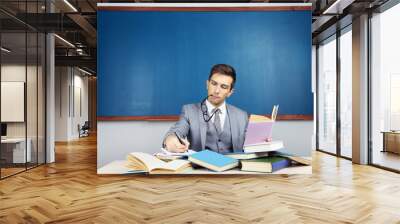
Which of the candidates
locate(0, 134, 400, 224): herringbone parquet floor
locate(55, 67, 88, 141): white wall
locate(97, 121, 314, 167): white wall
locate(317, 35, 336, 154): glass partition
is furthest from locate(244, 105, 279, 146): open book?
locate(55, 67, 88, 141): white wall

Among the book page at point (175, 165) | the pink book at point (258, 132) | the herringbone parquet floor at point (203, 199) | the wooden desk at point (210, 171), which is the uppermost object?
the pink book at point (258, 132)

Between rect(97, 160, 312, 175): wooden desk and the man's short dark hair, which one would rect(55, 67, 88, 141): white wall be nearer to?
the man's short dark hair

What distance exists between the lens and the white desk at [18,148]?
234 inches

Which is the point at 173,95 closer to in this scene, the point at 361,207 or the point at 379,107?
the point at 361,207

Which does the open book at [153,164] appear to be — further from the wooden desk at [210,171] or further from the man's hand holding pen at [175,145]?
the man's hand holding pen at [175,145]

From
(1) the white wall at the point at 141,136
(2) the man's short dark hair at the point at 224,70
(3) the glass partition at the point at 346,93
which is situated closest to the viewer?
(2) the man's short dark hair at the point at 224,70

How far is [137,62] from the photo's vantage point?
546 centimetres

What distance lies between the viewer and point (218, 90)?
4324 mm

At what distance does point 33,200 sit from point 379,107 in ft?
19.9

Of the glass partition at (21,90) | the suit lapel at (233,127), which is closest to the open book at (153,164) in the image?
the suit lapel at (233,127)

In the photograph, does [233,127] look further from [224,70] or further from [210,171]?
[210,171]

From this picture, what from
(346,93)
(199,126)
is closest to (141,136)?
(199,126)

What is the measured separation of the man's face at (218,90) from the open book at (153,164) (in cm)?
297

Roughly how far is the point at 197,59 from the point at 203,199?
237cm
